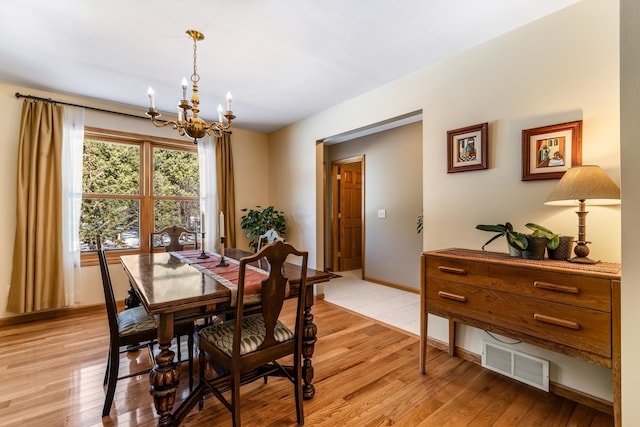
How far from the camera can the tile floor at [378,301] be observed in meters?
3.20

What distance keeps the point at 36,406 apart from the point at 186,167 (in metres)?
3.05

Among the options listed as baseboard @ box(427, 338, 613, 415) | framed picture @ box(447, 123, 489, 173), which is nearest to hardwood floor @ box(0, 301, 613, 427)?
baseboard @ box(427, 338, 613, 415)

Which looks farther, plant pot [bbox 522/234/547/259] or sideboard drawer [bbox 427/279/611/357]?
plant pot [bbox 522/234/547/259]

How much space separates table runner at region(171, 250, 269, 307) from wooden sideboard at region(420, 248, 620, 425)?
48.4 inches

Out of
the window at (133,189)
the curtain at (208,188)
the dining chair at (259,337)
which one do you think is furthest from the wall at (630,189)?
the window at (133,189)

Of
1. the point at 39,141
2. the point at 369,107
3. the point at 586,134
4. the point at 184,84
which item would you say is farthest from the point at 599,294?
the point at 39,141

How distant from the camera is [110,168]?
3672 mm

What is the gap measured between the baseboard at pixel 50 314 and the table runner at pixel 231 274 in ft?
5.49

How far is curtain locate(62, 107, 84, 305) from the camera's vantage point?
10.7 ft

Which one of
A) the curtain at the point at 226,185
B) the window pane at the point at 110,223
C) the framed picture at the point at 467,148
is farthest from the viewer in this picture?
the curtain at the point at 226,185

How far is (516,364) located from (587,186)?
1.28 metres

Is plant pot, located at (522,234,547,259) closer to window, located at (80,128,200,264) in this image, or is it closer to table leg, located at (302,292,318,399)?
table leg, located at (302,292,318,399)

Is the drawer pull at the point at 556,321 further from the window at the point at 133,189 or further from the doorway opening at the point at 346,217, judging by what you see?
the window at the point at 133,189

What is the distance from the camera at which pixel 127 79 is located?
2.86m
